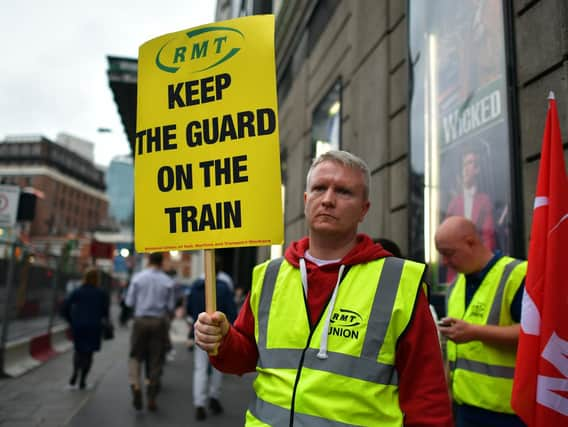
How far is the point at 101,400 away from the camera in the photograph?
7.25 m

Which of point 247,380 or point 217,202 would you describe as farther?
point 247,380

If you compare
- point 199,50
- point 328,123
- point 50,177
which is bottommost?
point 199,50

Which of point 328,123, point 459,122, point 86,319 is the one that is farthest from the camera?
point 328,123

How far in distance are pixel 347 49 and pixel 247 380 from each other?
5510mm

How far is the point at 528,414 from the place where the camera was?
89.7 inches

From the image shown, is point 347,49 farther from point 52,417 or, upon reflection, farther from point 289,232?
point 52,417

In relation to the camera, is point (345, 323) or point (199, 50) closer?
point (345, 323)

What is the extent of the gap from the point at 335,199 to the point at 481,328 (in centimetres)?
124

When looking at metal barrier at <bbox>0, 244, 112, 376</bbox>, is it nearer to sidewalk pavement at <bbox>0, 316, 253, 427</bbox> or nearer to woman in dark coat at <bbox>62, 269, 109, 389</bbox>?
sidewalk pavement at <bbox>0, 316, 253, 427</bbox>

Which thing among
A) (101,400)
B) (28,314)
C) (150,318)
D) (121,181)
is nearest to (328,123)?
(150,318)

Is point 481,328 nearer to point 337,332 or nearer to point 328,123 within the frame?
point 337,332

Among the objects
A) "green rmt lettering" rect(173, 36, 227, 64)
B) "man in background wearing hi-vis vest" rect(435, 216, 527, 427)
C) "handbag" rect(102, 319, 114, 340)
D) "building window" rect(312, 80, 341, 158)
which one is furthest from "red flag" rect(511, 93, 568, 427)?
"handbag" rect(102, 319, 114, 340)

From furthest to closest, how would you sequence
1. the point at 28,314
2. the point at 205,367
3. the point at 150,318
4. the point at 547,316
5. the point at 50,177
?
1. the point at 50,177
2. the point at 28,314
3. the point at 150,318
4. the point at 205,367
5. the point at 547,316

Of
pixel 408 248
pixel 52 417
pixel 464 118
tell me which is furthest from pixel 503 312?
pixel 52 417
